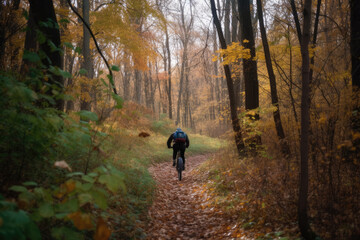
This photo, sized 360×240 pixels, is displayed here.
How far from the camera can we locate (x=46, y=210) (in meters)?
1.90

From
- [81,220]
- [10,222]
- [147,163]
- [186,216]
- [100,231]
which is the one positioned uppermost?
[10,222]

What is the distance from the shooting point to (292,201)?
386 centimetres

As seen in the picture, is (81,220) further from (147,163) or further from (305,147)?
(147,163)

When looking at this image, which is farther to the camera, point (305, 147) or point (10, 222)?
point (305, 147)

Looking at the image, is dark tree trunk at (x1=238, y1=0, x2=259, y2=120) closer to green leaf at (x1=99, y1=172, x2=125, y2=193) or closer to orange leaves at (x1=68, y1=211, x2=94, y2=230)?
green leaf at (x1=99, y1=172, x2=125, y2=193)

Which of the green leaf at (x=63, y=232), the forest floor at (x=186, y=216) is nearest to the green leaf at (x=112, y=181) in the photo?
the green leaf at (x=63, y=232)

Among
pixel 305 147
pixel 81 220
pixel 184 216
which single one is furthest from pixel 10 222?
pixel 184 216

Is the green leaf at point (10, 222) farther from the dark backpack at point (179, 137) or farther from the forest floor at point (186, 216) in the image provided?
the dark backpack at point (179, 137)

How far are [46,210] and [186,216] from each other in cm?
406

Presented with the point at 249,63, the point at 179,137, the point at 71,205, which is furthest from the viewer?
the point at 179,137

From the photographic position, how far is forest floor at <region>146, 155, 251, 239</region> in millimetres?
4367

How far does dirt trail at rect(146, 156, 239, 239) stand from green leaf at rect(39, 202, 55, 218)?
265 centimetres

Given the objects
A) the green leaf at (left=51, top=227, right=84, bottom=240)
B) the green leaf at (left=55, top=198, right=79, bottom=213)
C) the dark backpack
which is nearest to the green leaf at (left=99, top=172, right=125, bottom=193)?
the green leaf at (left=55, top=198, right=79, bottom=213)

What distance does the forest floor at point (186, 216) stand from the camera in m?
4.37
